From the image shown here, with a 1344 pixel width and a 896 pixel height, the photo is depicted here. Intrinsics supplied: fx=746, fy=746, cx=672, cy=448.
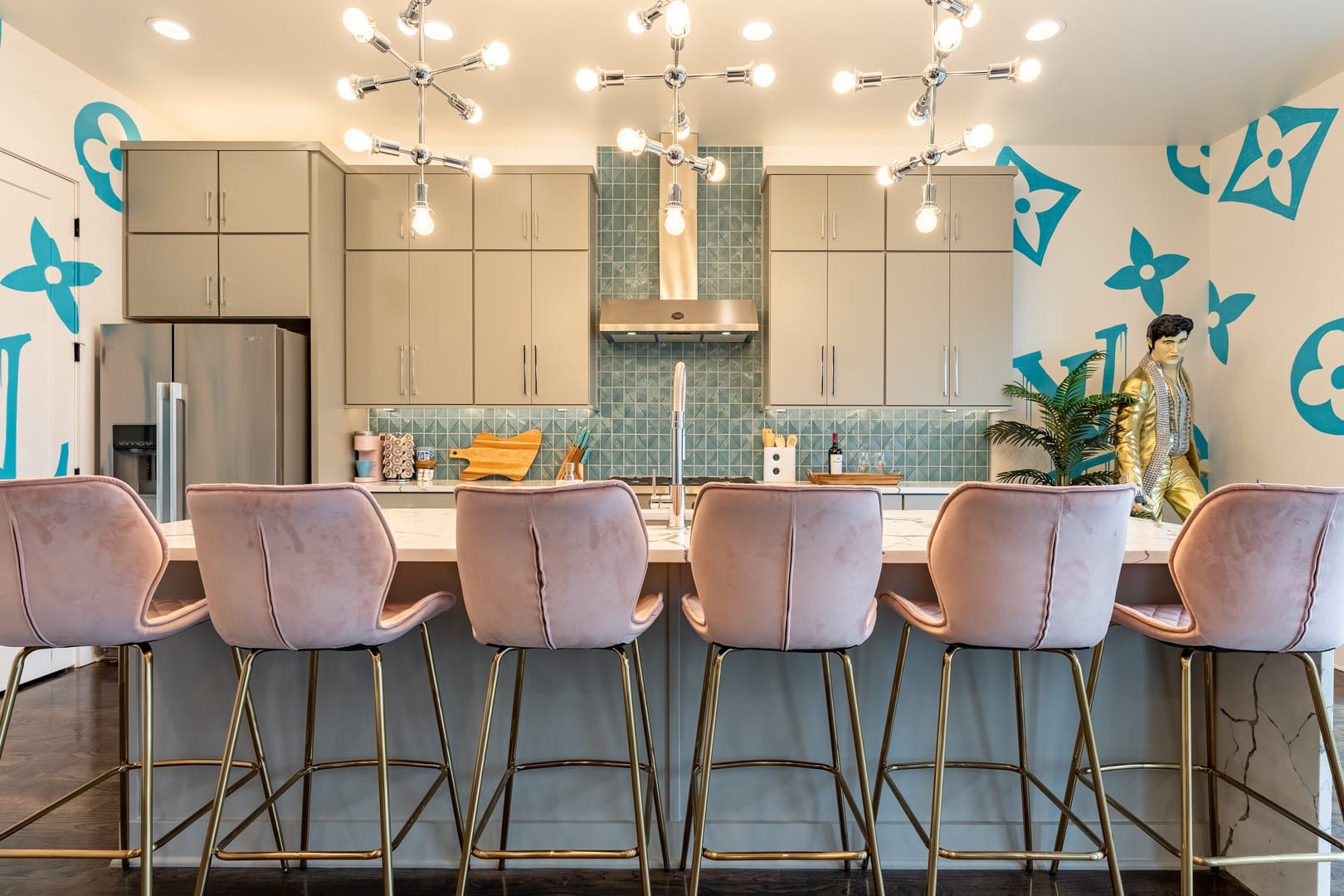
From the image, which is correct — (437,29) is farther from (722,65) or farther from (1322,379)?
(1322,379)

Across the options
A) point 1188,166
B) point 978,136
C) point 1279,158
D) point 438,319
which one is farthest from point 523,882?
point 1188,166

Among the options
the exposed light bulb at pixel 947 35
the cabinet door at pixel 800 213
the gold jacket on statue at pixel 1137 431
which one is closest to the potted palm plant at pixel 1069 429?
the gold jacket on statue at pixel 1137 431

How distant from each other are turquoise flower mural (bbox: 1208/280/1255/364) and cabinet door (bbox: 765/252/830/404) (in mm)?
2338

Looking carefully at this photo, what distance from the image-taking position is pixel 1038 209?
441 centimetres

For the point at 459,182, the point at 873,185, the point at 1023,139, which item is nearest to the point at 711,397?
the point at 873,185

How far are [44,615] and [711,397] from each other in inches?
133

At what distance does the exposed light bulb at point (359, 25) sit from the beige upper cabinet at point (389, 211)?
2286 mm

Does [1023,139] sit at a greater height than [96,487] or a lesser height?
greater

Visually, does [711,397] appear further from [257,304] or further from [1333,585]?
[1333,585]

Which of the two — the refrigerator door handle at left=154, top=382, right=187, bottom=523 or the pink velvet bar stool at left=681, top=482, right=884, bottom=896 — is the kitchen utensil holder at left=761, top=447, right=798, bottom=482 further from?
the refrigerator door handle at left=154, top=382, right=187, bottom=523

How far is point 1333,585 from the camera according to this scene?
1487mm

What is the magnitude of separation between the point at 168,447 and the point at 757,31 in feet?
10.7

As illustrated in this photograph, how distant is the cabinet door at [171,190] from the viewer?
12.4 feet

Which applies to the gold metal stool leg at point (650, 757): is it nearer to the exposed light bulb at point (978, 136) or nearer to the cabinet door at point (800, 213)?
the exposed light bulb at point (978, 136)
